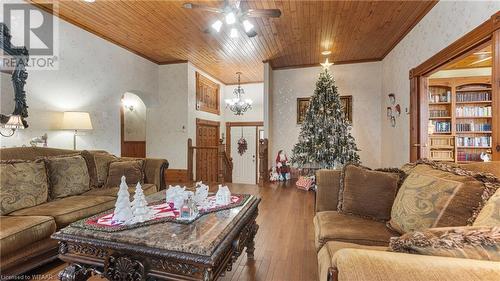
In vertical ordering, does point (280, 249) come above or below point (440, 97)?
below

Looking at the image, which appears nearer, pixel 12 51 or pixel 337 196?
pixel 337 196

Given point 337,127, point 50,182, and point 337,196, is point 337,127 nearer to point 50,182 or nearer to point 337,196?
point 337,196

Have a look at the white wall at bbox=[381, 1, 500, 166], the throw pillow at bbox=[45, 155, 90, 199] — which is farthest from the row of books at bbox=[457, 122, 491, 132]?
the throw pillow at bbox=[45, 155, 90, 199]

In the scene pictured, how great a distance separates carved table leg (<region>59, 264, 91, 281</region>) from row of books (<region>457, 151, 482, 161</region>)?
5.82m

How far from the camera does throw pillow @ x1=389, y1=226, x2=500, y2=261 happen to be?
2.53ft

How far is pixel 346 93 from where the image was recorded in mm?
5691

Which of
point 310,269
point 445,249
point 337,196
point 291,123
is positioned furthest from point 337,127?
point 445,249

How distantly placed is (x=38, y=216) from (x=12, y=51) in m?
2.18

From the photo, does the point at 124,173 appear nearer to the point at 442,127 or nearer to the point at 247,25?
the point at 247,25

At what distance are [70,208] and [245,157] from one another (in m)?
5.93

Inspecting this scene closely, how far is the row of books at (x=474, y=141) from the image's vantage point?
4477 millimetres

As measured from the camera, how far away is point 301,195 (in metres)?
4.35

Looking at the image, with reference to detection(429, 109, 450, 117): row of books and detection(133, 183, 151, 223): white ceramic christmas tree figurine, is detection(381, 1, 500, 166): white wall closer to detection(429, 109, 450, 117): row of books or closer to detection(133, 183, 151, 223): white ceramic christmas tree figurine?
detection(429, 109, 450, 117): row of books

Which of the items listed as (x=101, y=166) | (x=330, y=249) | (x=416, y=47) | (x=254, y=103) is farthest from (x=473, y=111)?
(x=101, y=166)
